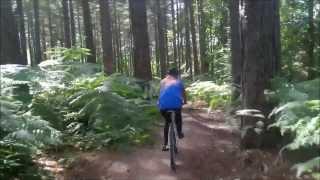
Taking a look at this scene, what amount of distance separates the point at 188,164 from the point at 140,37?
19.3 feet

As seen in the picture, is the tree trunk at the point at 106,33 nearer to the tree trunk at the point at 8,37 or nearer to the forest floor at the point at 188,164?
the tree trunk at the point at 8,37

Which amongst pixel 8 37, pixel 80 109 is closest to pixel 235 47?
pixel 80 109

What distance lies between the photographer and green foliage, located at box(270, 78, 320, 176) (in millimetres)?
6211

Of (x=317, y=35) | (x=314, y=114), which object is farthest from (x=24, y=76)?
(x=317, y=35)

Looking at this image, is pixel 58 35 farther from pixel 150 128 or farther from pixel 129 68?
pixel 150 128

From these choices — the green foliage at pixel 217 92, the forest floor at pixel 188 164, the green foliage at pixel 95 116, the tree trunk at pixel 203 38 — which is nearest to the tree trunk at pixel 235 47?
the green foliage at pixel 217 92

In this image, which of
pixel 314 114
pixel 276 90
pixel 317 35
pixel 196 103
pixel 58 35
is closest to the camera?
pixel 314 114

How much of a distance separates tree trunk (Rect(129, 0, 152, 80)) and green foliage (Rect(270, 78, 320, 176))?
21.1 ft

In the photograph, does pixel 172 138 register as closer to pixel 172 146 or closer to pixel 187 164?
pixel 172 146

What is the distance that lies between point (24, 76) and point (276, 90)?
5191 mm

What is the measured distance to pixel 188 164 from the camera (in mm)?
9305

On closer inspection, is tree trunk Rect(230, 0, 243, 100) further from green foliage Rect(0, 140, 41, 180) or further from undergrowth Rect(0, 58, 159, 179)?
green foliage Rect(0, 140, 41, 180)

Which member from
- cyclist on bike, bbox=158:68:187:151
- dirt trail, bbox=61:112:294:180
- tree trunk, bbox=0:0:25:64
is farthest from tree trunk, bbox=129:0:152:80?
cyclist on bike, bbox=158:68:187:151

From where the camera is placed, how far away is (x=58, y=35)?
173ft
